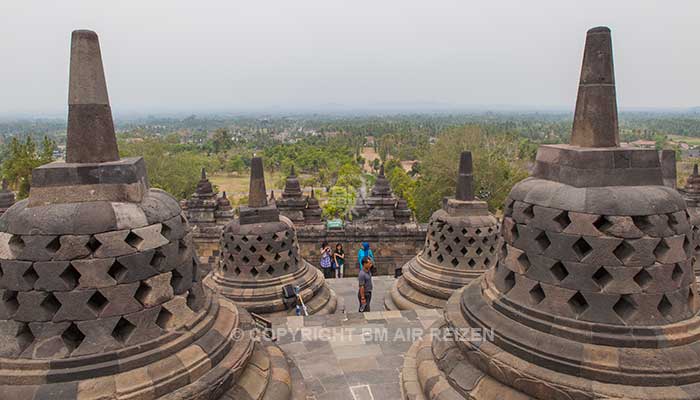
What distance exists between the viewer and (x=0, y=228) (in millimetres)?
3076

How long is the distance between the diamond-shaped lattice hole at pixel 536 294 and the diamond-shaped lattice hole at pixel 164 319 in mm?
2890

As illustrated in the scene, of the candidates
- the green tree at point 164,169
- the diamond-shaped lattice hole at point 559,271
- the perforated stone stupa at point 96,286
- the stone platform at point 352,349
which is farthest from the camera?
the green tree at point 164,169

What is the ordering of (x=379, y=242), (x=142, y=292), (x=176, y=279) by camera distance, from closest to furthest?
(x=142, y=292) < (x=176, y=279) < (x=379, y=242)

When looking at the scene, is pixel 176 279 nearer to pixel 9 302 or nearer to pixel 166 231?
pixel 166 231

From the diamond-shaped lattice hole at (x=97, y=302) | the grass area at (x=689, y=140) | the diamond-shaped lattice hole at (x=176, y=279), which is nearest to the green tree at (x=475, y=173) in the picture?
the diamond-shaped lattice hole at (x=176, y=279)

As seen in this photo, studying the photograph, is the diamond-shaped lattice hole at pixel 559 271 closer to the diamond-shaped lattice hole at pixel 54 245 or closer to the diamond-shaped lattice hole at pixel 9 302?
the diamond-shaped lattice hole at pixel 54 245

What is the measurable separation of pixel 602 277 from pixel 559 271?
29 centimetres

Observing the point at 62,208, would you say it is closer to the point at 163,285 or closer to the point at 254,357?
the point at 163,285

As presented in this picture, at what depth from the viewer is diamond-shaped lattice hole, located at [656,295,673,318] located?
10.6 ft

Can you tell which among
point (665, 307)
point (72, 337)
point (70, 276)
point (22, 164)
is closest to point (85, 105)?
point (70, 276)

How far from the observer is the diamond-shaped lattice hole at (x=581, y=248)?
3258mm

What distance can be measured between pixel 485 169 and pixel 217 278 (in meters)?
22.5

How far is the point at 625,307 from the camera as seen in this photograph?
3.23m

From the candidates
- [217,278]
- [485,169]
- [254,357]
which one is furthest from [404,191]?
[254,357]
